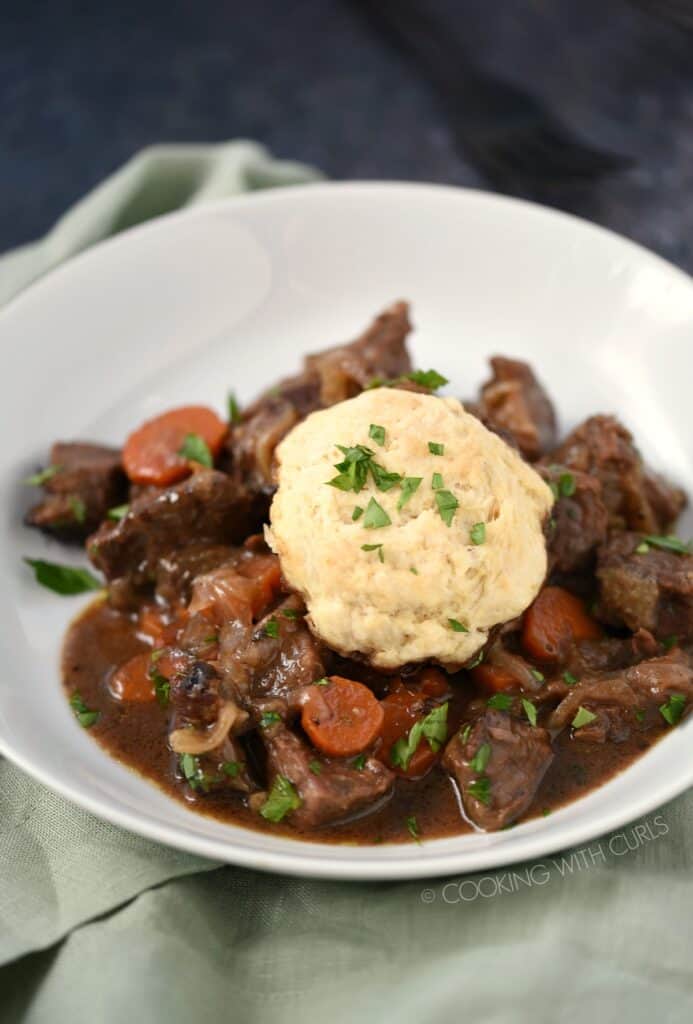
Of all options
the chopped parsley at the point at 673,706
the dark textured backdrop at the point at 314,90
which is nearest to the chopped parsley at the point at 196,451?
the chopped parsley at the point at 673,706

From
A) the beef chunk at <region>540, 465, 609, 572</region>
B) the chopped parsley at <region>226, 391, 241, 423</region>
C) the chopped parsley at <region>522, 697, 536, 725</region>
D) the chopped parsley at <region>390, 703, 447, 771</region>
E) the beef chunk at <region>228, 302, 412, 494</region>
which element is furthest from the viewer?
the chopped parsley at <region>226, 391, 241, 423</region>

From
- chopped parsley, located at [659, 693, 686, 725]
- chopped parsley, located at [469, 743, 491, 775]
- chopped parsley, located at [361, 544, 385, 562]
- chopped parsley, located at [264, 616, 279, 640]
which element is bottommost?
chopped parsley, located at [264, 616, 279, 640]

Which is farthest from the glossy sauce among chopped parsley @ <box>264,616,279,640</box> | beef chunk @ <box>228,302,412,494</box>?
beef chunk @ <box>228,302,412,494</box>

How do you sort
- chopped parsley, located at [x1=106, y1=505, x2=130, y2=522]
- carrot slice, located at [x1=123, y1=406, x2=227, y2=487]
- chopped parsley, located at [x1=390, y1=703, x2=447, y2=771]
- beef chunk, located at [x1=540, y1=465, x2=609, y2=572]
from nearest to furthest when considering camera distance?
chopped parsley, located at [x1=390, y1=703, x2=447, y2=771] < beef chunk, located at [x1=540, y1=465, x2=609, y2=572] < chopped parsley, located at [x1=106, y1=505, x2=130, y2=522] < carrot slice, located at [x1=123, y1=406, x2=227, y2=487]

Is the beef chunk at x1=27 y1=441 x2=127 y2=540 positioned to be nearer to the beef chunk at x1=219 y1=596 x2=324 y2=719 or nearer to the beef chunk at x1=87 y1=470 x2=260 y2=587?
the beef chunk at x1=87 y1=470 x2=260 y2=587

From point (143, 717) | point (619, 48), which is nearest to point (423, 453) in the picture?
point (143, 717)

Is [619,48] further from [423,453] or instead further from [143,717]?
[143,717]

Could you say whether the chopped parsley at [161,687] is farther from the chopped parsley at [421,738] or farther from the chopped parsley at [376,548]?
the chopped parsley at [376,548]
